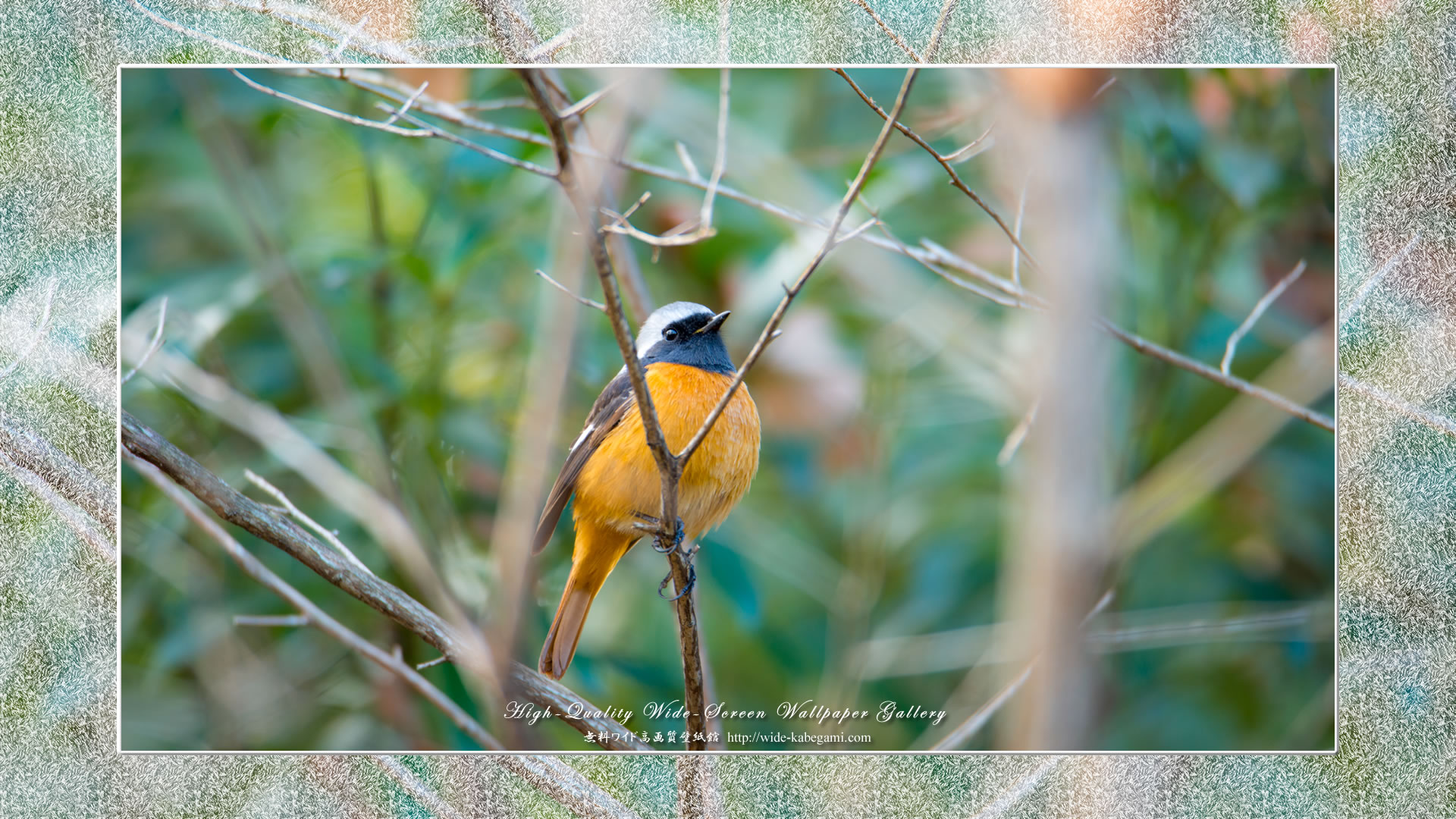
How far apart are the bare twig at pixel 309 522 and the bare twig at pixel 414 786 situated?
0.33m

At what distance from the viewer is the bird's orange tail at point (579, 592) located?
161 cm

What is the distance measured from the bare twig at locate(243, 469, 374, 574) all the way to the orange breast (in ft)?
1.24

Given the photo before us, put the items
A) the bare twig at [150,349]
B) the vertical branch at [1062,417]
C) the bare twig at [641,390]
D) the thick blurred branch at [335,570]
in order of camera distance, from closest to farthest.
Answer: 1. the bare twig at [641,390]
2. the thick blurred branch at [335,570]
3. the bare twig at [150,349]
4. the vertical branch at [1062,417]

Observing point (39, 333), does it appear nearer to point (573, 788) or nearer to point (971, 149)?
point (573, 788)

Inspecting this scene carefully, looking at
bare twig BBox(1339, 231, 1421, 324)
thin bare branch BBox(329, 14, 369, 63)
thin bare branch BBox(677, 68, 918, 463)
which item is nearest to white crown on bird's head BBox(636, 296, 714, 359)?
thin bare branch BBox(677, 68, 918, 463)

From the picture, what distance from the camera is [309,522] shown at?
5.15 feet

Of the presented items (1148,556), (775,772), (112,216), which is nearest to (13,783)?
(112,216)

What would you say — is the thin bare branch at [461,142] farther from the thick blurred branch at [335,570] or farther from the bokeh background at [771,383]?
the thick blurred branch at [335,570]

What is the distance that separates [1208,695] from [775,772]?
76 centimetres

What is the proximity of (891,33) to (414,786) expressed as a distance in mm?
1528

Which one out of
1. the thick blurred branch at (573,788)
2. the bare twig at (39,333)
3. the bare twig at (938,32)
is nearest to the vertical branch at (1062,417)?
the bare twig at (938,32)

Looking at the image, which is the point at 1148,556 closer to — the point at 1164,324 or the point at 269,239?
the point at 1164,324

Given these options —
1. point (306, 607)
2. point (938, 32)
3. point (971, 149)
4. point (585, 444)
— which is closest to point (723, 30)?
point (938, 32)

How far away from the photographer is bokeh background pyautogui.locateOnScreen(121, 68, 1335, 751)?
63.4 inches
